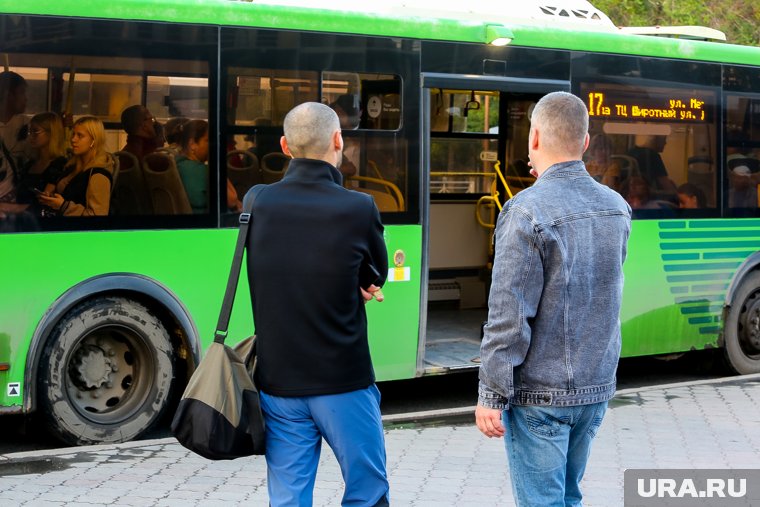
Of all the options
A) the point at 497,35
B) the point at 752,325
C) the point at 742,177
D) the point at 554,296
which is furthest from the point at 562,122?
the point at 752,325

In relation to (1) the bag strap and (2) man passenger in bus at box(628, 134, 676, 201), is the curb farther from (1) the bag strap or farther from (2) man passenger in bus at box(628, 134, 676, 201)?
(1) the bag strap

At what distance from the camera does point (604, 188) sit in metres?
4.01

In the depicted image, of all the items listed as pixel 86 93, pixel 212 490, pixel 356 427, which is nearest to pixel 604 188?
pixel 356 427

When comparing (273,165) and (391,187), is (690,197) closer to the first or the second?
(391,187)

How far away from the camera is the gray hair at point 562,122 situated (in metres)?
3.84

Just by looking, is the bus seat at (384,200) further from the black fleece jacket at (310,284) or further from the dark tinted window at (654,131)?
the black fleece jacket at (310,284)

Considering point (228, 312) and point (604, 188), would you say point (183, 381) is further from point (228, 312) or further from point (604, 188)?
point (604, 188)

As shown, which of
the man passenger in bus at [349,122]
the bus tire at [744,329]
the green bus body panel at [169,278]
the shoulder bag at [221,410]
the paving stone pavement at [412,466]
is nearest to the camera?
the shoulder bag at [221,410]

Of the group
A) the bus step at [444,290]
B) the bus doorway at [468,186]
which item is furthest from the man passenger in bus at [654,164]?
the bus step at [444,290]

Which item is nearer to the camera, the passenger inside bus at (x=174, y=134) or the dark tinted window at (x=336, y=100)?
the passenger inside bus at (x=174, y=134)

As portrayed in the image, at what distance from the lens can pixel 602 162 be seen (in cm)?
1028

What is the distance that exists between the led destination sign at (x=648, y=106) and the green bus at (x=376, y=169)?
0.02m

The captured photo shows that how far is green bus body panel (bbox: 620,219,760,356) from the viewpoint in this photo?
1040 centimetres

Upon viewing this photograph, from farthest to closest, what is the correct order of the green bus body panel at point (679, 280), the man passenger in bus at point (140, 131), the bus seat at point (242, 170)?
the green bus body panel at point (679, 280)
the bus seat at point (242, 170)
the man passenger in bus at point (140, 131)
